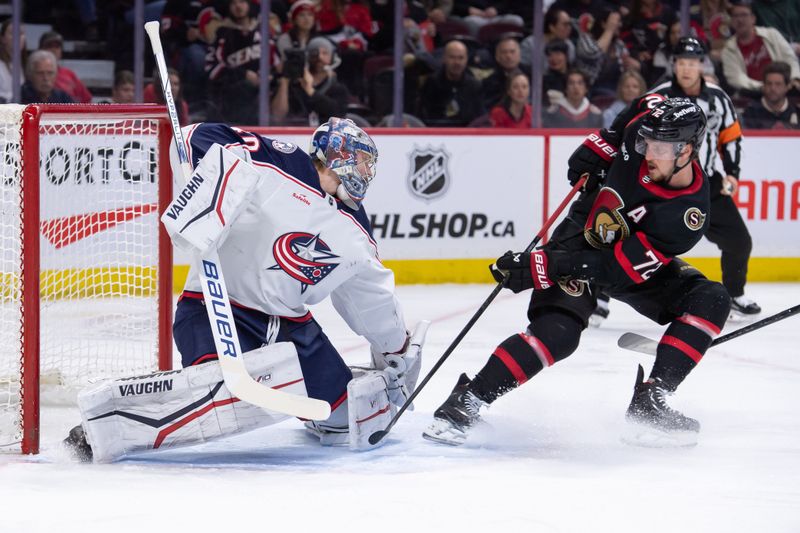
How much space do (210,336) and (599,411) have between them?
1.14 metres

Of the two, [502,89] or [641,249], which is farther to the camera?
[502,89]

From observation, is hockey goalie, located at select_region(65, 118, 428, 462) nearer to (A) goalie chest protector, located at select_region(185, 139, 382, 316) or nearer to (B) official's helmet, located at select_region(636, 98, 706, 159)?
(A) goalie chest protector, located at select_region(185, 139, 382, 316)

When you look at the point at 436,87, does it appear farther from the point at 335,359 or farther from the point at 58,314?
the point at 335,359

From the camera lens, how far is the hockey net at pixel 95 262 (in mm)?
3154

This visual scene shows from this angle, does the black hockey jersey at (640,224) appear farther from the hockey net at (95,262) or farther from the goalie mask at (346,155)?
the hockey net at (95,262)

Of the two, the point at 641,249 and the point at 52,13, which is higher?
the point at 52,13

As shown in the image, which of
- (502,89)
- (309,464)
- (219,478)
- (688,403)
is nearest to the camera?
(219,478)

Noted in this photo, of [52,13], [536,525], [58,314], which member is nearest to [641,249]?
[536,525]

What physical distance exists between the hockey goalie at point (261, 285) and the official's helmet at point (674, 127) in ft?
2.14

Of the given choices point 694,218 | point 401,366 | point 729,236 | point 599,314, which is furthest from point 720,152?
point 401,366

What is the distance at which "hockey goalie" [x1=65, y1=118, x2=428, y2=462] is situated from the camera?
2490mm

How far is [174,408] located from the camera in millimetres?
2562

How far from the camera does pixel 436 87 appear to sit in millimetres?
5992

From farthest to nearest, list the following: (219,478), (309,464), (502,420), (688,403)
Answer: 1. (688,403)
2. (502,420)
3. (309,464)
4. (219,478)
